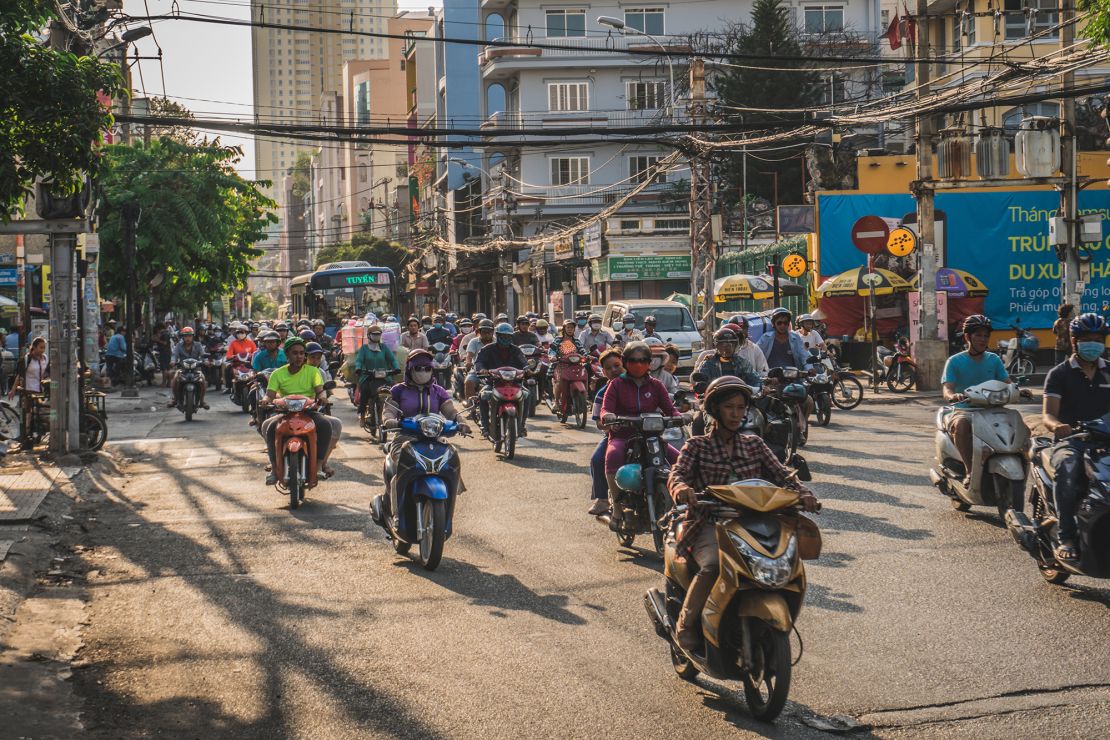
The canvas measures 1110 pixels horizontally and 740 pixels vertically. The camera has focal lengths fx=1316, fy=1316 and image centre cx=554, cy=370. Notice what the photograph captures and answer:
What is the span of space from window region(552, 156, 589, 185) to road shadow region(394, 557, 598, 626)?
5723 centimetres

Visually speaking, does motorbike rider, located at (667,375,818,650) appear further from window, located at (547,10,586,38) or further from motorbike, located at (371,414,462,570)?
window, located at (547,10,586,38)

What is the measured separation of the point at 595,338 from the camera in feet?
77.4

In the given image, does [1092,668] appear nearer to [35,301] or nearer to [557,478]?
[557,478]

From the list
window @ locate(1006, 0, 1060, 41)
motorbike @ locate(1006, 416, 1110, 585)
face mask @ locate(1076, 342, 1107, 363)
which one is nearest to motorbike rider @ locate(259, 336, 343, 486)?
motorbike @ locate(1006, 416, 1110, 585)

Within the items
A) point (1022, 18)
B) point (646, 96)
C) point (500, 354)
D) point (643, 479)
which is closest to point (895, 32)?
point (1022, 18)

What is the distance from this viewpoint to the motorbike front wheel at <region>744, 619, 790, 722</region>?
565 centimetres

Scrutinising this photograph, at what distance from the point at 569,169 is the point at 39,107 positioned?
190 ft

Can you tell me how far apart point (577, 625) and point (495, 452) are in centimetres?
1005

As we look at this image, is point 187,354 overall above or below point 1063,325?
below

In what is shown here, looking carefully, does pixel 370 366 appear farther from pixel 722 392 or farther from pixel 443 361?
pixel 722 392

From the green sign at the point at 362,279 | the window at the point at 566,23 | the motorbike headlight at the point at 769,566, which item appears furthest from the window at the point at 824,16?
the motorbike headlight at the point at 769,566

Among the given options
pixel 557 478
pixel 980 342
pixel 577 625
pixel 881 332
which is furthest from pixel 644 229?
pixel 577 625

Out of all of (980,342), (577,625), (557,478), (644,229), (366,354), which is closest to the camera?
(577,625)

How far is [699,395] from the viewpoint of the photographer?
12500 mm
